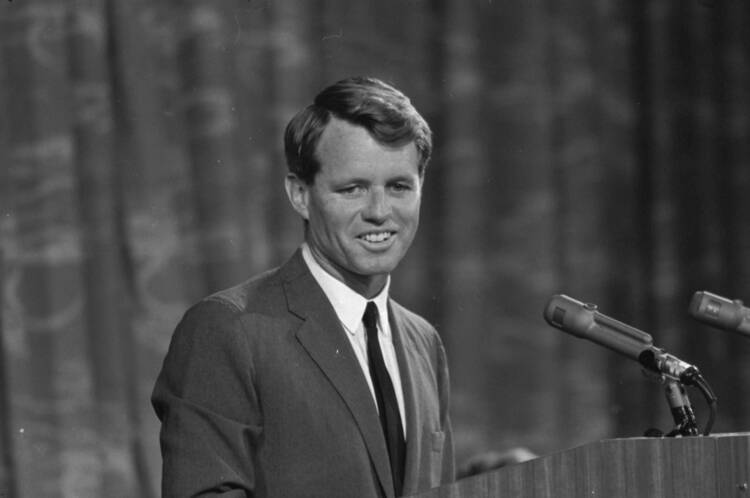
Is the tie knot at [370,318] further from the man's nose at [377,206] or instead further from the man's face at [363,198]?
the man's nose at [377,206]

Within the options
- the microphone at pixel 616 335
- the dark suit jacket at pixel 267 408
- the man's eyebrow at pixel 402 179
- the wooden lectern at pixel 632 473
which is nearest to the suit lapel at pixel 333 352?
the dark suit jacket at pixel 267 408

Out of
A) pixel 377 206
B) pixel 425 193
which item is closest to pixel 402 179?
pixel 377 206

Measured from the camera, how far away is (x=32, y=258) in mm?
3752

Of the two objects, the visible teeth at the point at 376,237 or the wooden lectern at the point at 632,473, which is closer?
the wooden lectern at the point at 632,473

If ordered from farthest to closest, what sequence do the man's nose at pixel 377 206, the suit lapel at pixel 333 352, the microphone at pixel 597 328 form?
the man's nose at pixel 377 206 → the suit lapel at pixel 333 352 → the microphone at pixel 597 328

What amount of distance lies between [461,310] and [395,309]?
1.90 metres

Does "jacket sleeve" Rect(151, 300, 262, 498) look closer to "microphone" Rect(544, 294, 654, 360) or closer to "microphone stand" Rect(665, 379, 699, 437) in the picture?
"microphone" Rect(544, 294, 654, 360)

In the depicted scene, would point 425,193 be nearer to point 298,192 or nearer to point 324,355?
point 298,192

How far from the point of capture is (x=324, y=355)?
212 cm

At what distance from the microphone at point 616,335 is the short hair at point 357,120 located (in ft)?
1.33

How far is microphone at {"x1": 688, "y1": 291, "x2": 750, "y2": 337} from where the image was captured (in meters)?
1.95

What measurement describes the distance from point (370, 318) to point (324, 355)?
0.17 m

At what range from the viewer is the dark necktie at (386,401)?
213cm

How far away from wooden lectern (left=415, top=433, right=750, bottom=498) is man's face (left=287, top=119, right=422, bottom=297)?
673 millimetres
